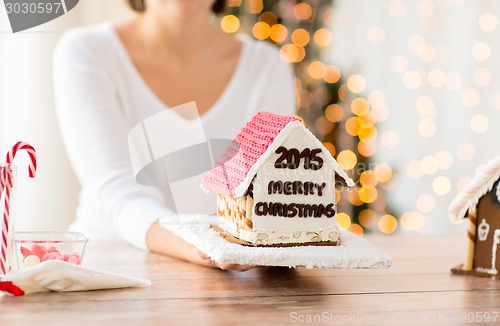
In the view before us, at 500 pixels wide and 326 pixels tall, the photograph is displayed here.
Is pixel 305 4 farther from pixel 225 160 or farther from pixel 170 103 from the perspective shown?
pixel 225 160

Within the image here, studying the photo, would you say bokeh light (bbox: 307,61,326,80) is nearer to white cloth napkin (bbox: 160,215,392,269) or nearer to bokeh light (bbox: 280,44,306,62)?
bokeh light (bbox: 280,44,306,62)

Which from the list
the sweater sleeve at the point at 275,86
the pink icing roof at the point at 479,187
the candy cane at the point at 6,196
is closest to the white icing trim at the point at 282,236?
the pink icing roof at the point at 479,187

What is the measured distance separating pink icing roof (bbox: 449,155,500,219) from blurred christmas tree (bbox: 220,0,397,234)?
2082 millimetres

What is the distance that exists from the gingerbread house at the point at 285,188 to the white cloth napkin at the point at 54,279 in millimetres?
220

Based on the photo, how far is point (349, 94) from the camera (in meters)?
3.35

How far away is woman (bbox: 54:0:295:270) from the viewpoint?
66.1 inches

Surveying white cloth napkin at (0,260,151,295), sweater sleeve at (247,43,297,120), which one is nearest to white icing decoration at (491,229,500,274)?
→ white cloth napkin at (0,260,151,295)

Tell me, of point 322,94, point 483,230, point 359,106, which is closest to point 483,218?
point 483,230

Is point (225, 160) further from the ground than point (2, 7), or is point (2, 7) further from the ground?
point (2, 7)

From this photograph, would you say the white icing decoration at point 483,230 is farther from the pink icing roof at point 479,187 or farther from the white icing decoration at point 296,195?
the white icing decoration at point 296,195

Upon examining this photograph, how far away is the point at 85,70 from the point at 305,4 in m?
1.76

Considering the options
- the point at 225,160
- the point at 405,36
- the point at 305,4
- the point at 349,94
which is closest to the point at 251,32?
the point at 305,4

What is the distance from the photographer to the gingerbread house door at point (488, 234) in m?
1.13

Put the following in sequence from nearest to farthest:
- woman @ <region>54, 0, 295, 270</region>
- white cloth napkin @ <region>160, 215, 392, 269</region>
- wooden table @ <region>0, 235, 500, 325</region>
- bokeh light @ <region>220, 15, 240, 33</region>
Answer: wooden table @ <region>0, 235, 500, 325</region>
white cloth napkin @ <region>160, 215, 392, 269</region>
woman @ <region>54, 0, 295, 270</region>
bokeh light @ <region>220, 15, 240, 33</region>
